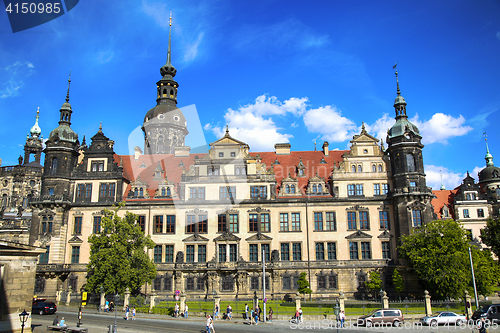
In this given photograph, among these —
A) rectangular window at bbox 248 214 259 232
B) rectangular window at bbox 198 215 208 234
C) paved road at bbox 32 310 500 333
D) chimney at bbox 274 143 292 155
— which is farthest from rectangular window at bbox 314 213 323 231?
paved road at bbox 32 310 500 333

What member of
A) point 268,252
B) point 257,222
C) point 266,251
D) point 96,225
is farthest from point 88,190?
point 268,252

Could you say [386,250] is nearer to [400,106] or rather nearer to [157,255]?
[400,106]

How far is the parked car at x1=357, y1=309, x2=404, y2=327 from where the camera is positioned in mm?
30500

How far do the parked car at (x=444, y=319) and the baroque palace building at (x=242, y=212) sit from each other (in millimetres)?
15706

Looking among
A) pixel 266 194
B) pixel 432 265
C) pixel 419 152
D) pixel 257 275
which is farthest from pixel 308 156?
pixel 432 265

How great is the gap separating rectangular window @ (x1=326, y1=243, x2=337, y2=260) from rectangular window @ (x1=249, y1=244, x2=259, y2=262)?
8765 mm

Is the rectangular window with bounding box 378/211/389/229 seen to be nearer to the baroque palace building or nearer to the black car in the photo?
the baroque palace building

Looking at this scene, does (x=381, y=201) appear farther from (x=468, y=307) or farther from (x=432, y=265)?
(x=468, y=307)

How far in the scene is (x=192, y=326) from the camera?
30.3 m

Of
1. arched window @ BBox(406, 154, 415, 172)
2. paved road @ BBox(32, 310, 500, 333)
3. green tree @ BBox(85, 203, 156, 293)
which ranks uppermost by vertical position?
arched window @ BBox(406, 154, 415, 172)

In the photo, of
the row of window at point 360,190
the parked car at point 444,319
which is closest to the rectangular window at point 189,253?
the row of window at point 360,190

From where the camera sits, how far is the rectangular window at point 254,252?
49.1 meters

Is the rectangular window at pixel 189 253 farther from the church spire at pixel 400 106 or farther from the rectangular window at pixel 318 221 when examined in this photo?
the church spire at pixel 400 106

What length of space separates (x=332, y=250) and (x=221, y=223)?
47.0 ft
